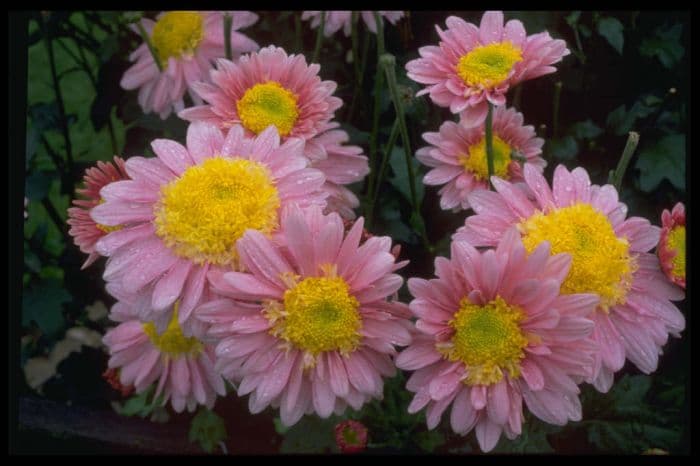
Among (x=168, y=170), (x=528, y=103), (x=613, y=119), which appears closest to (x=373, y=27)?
(x=528, y=103)

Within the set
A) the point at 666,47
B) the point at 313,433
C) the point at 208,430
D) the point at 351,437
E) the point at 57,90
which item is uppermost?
the point at 666,47

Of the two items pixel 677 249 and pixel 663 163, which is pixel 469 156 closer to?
pixel 677 249

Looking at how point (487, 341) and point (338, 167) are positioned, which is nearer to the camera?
point (487, 341)

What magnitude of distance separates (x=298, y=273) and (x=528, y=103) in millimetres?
878

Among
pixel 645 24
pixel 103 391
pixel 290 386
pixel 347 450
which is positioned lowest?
pixel 103 391

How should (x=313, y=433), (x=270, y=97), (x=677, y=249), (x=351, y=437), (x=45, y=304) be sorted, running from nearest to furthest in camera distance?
(x=677, y=249) < (x=270, y=97) < (x=351, y=437) < (x=313, y=433) < (x=45, y=304)

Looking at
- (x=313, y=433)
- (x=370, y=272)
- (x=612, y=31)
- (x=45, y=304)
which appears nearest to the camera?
(x=370, y=272)

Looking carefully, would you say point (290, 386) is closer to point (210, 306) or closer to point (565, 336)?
point (210, 306)

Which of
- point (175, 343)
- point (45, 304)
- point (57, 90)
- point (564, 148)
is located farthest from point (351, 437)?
point (57, 90)

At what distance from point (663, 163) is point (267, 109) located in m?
0.85

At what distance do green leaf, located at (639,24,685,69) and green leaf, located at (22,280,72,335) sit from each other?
1.30 meters

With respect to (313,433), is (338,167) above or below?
above

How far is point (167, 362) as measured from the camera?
4.35ft

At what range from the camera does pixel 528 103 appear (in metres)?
1.62
